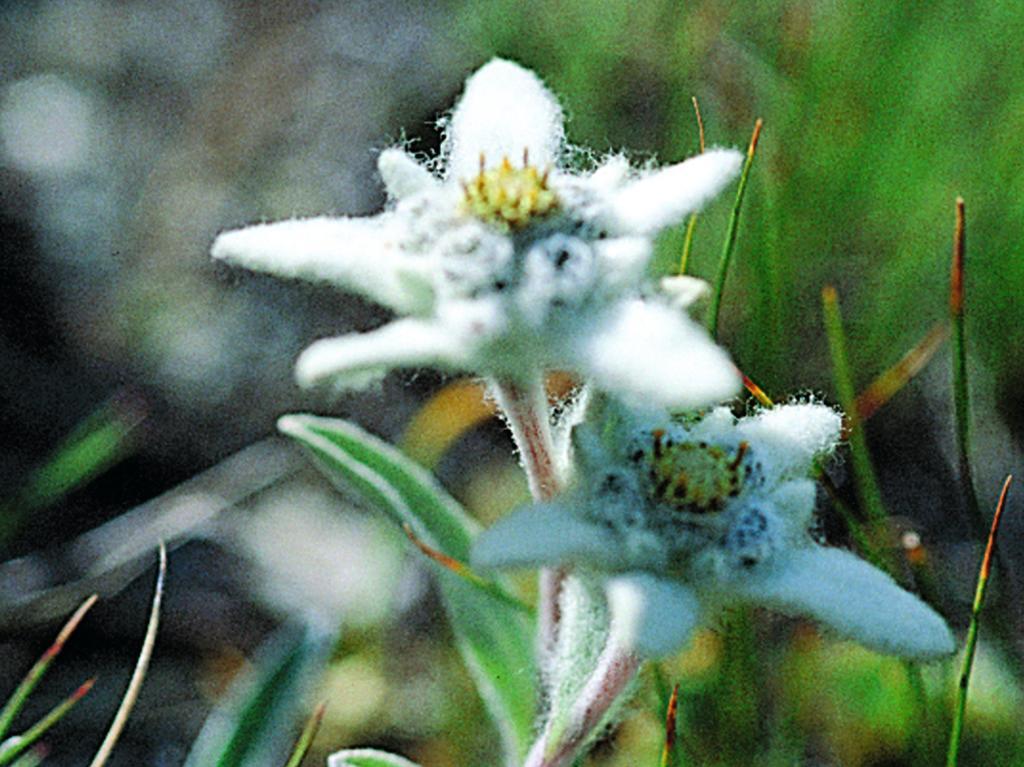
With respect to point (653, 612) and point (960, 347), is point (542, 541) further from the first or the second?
point (960, 347)

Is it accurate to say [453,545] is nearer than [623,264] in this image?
No

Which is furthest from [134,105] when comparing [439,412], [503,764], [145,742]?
[503,764]

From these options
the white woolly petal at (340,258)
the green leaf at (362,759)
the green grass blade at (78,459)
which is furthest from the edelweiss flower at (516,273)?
the green grass blade at (78,459)

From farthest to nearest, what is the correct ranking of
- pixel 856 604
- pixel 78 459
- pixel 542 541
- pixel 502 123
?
pixel 78 459, pixel 502 123, pixel 856 604, pixel 542 541

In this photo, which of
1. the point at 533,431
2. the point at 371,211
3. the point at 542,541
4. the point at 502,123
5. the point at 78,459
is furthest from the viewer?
the point at 371,211

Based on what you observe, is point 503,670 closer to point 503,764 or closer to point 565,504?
point 503,764

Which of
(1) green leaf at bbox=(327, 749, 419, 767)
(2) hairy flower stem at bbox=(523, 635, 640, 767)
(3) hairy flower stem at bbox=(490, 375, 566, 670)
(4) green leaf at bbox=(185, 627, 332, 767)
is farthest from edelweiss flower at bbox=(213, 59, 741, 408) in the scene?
(4) green leaf at bbox=(185, 627, 332, 767)

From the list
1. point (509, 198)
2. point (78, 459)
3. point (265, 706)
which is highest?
point (509, 198)

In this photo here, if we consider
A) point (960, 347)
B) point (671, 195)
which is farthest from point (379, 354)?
point (960, 347)
